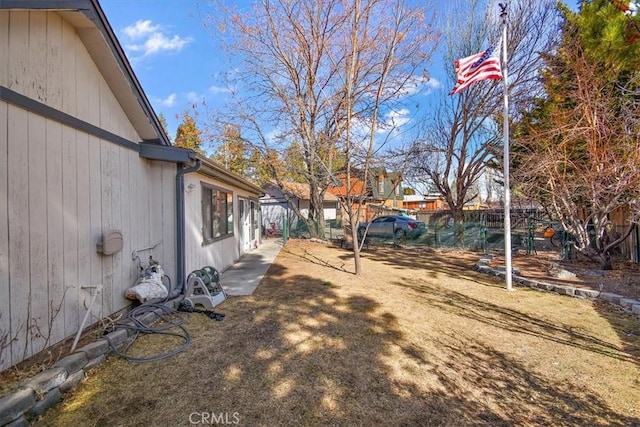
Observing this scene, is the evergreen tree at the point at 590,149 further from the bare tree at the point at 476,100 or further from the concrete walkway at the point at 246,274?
the concrete walkway at the point at 246,274

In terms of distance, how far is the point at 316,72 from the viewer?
1334cm

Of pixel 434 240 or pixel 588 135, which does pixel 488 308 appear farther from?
pixel 434 240

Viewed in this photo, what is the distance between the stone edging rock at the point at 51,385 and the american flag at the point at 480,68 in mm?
7190

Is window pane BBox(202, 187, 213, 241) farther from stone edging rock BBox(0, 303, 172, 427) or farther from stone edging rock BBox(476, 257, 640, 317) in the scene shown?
stone edging rock BBox(476, 257, 640, 317)

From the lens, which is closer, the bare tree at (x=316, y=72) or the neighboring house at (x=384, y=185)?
the bare tree at (x=316, y=72)

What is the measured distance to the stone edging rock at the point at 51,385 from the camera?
2242 millimetres

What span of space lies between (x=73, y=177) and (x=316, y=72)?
37.5ft

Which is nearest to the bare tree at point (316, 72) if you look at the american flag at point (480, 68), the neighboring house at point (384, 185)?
the neighboring house at point (384, 185)

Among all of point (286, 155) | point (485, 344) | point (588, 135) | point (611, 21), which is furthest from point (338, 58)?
point (485, 344)

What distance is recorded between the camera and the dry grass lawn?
8.13 ft

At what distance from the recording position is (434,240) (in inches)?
518

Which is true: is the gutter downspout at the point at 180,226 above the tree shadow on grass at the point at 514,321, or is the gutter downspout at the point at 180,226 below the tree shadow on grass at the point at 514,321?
above

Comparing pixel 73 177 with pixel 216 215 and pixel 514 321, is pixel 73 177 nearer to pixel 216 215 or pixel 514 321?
pixel 216 215

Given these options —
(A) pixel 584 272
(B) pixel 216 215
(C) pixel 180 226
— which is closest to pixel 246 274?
(B) pixel 216 215
